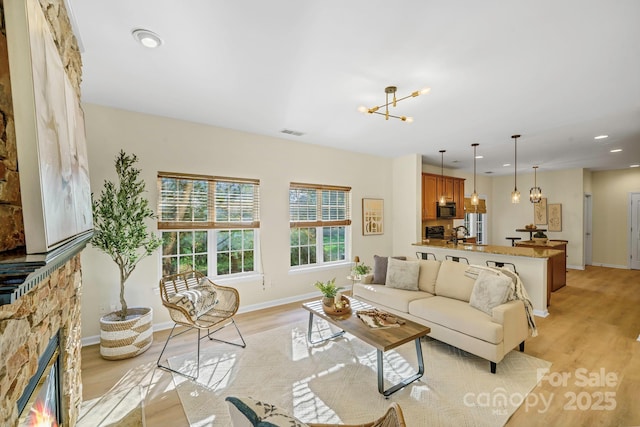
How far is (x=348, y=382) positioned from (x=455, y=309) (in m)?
1.44

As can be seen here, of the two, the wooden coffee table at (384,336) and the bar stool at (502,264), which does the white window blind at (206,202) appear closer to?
the wooden coffee table at (384,336)

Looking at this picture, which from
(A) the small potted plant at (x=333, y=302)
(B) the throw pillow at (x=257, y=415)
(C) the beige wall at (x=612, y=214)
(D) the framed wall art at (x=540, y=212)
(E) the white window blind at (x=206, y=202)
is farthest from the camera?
(D) the framed wall art at (x=540, y=212)

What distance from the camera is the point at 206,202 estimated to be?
4.14 m

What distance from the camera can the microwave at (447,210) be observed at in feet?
22.2

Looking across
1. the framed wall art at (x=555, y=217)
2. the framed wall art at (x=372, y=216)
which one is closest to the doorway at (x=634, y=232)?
the framed wall art at (x=555, y=217)

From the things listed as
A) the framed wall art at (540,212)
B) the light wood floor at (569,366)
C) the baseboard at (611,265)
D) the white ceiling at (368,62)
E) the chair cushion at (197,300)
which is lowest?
the baseboard at (611,265)

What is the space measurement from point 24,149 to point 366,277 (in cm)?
403

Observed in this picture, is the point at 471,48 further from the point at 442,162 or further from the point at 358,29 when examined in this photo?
the point at 442,162

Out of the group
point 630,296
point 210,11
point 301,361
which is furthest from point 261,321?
point 630,296

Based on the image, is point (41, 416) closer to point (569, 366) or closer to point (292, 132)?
point (292, 132)

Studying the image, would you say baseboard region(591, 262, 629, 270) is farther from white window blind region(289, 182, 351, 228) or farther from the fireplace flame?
the fireplace flame

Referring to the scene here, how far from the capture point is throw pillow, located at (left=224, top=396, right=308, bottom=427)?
99 centimetres

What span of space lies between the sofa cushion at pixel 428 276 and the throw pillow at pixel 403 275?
0.26ft

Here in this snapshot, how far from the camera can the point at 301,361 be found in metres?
2.96
